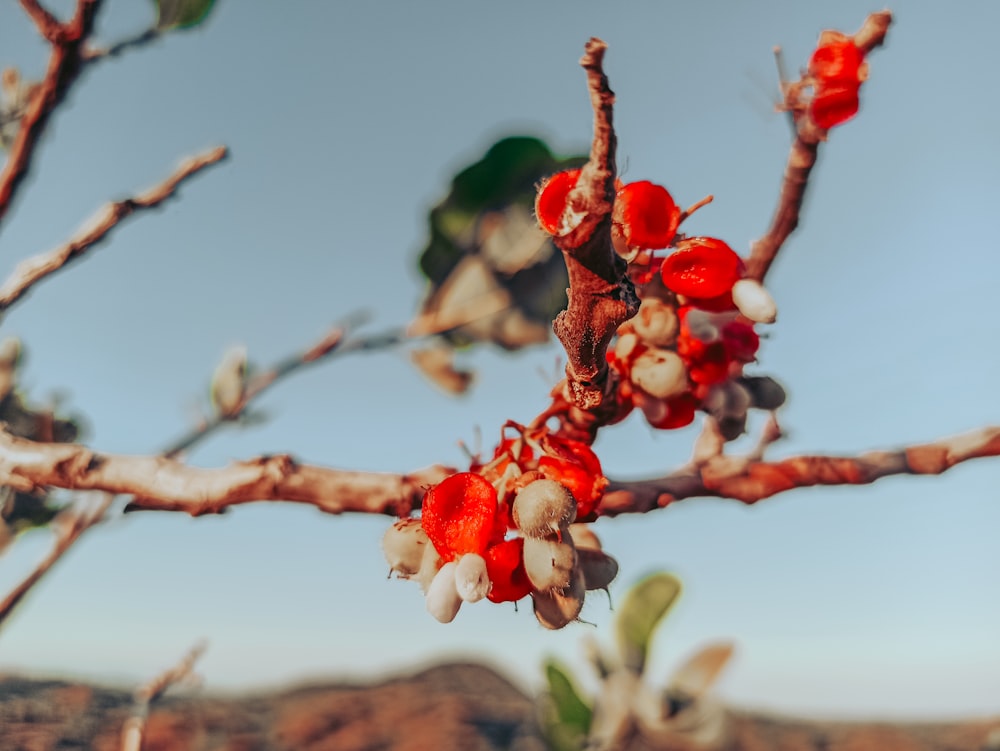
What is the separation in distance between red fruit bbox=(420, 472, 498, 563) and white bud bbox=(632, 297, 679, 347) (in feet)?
0.92

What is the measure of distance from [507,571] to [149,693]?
883 mm

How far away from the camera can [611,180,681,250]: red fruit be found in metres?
0.81

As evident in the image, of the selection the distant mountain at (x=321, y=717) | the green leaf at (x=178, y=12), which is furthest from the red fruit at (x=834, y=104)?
the distant mountain at (x=321, y=717)

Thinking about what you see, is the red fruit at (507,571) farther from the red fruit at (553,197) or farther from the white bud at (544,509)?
the red fruit at (553,197)

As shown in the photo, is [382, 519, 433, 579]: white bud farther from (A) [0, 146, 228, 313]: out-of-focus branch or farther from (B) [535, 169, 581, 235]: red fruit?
(A) [0, 146, 228, 313]: out-of-focus branch

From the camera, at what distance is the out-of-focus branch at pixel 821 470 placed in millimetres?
968

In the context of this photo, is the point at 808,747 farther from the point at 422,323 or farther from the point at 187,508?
the point at 187,508

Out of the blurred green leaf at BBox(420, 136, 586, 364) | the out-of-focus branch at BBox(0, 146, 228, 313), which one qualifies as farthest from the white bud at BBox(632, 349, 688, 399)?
the out-of-focus branch at BBox(0, 146, 228, 313)

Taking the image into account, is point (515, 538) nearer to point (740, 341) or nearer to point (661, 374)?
point (661, 374)

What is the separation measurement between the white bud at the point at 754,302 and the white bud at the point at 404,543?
449mm

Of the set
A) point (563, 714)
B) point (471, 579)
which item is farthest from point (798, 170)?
point (563, 714)

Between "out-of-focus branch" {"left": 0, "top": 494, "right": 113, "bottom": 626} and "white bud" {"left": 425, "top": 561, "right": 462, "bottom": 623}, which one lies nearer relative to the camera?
"white bud" {"left": 425, "top": 561, "right": 462, "bottom": 623}

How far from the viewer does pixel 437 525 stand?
2.80ft

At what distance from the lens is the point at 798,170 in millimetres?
901
